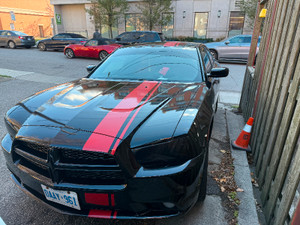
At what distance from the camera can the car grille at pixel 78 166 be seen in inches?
58.2

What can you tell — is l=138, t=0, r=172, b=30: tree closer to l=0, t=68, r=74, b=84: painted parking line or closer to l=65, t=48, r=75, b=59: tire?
l=65, t=48, r=75, b=59: tire

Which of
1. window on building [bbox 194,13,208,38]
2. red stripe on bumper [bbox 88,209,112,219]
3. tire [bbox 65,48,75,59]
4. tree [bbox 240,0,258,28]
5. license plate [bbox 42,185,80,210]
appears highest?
tree [bbox 240,0,258,28]

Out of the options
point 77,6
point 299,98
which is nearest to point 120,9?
point 77,6

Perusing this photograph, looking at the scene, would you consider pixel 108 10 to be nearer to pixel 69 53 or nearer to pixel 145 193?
pixel 69 53

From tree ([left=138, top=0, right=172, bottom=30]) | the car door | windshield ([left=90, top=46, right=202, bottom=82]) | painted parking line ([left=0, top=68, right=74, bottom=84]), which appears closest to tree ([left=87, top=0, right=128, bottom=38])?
tree ([left=138, top=0, right=172, bottom=30])

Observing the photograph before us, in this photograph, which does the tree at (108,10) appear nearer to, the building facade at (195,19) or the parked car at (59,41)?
the building facade at (195,19)

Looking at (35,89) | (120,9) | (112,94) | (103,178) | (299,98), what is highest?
(120,9)

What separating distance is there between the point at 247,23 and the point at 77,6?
17.7 meters

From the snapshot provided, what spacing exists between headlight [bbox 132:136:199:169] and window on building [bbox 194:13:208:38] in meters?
20.7

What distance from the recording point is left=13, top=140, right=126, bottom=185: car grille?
4.85 feet

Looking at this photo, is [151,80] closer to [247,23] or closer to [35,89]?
[35,89]

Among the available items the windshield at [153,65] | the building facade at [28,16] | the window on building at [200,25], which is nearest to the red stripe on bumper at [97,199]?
the windshield at [153,65]

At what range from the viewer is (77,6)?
2375 centimetres

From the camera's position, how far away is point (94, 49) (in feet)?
38.0
